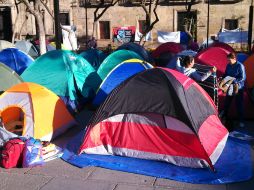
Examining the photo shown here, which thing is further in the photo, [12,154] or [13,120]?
[13,120]

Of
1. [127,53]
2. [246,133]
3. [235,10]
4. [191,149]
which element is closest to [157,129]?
[191,149]

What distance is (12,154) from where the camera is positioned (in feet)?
20.1

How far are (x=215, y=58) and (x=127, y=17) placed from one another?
2123 cm

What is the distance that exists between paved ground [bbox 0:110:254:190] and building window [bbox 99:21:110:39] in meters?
25.7

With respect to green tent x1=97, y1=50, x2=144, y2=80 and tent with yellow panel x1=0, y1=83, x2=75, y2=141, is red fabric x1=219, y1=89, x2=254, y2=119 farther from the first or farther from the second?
green tent x1=97, y1=50, x2=144, y2=80

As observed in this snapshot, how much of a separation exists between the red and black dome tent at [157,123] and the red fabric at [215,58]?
3346 mm

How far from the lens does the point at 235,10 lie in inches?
1113

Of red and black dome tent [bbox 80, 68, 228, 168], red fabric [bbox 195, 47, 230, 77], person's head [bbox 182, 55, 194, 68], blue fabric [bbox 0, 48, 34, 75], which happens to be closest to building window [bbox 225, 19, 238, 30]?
red fabric [bbox 195, 47, 230, 77]

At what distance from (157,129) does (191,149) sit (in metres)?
0.69

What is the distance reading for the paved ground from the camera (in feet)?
17.8

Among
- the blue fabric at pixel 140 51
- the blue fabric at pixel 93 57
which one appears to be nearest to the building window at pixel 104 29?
the blue fabric at pixel 140 51

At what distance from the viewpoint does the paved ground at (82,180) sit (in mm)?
5422

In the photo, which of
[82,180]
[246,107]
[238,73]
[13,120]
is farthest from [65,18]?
[82,180]

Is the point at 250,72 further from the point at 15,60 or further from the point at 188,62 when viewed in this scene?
the point at 15,60
